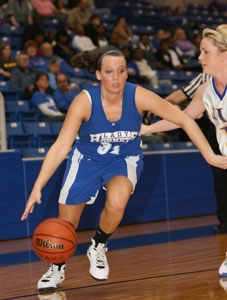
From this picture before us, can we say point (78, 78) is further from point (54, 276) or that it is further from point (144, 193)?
point (54, 276)

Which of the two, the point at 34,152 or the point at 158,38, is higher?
the point at 158,38

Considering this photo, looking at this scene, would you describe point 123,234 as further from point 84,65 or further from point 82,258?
point 84,65

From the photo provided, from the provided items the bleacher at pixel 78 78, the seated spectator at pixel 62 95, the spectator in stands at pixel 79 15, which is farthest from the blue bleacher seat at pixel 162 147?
the spectator in stands at pixel 79 15

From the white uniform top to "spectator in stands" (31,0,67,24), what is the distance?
8921 millimetres

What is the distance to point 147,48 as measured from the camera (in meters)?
12.6

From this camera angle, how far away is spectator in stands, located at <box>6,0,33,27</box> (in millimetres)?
11477

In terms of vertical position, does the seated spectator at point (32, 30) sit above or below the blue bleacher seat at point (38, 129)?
above

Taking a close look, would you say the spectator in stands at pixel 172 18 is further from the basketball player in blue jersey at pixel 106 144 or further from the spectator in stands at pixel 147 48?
the basketball player in blue jersey at pixel 106 144

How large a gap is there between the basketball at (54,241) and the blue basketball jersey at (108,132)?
1.94ft

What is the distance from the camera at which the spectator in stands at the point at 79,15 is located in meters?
12.5

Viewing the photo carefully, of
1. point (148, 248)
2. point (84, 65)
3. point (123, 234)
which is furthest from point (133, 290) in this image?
point (123, 234)

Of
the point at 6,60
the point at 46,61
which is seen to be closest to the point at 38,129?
the point at 6,60

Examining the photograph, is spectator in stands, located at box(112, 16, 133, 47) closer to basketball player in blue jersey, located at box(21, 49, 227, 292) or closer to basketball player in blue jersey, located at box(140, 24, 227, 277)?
basketball player in blue jersey, located at box(140, 24, 227, 277)

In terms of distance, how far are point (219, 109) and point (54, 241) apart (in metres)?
1.48
